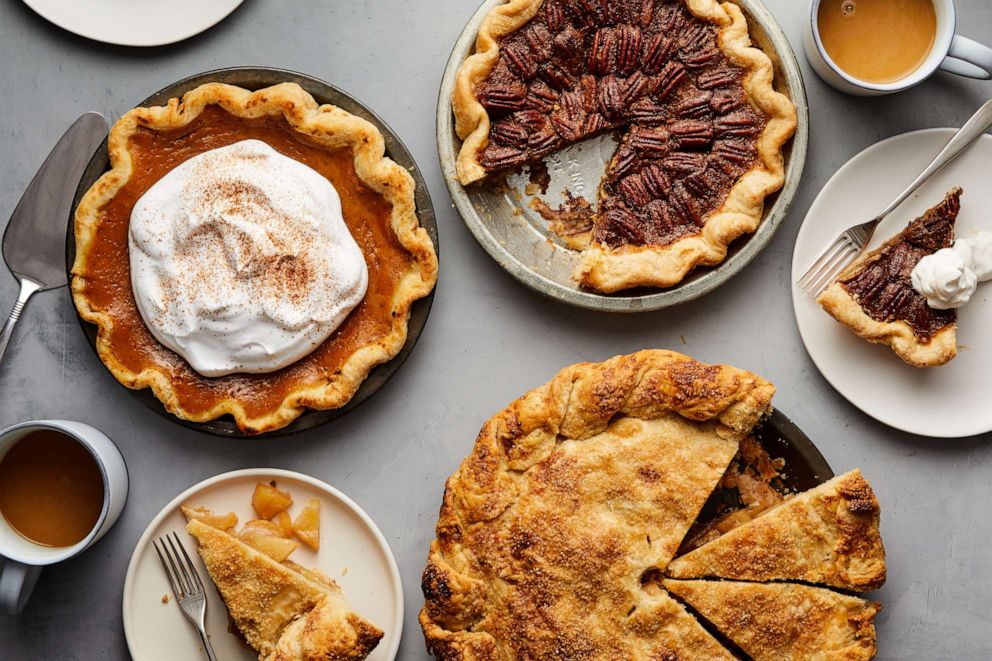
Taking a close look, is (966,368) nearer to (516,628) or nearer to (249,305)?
(516,628)

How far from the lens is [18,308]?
3406 mm

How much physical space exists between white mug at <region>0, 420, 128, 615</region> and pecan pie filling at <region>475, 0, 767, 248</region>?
1.82 metres

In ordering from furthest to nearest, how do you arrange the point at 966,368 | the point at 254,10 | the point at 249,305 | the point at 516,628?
the point at 254,10, the point at 966,368, the point at 249,305, the point at 516,628

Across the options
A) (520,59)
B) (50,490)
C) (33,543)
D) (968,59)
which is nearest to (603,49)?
(520,59)

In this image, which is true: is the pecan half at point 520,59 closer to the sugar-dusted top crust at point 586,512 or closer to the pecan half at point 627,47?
the pecan half at point 627,47

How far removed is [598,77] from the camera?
11.3 ft

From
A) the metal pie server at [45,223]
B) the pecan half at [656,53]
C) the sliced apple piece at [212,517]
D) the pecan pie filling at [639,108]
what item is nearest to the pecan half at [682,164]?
the pecan pie filling at [639,108]

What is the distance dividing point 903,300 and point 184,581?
290 cm

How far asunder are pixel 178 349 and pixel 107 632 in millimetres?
1223

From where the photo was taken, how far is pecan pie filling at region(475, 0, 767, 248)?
337 centimetres

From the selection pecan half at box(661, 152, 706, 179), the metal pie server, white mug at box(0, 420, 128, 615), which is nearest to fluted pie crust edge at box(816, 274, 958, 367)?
pecan half at box(661, 152, 706, 179)

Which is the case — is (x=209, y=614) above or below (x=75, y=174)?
below

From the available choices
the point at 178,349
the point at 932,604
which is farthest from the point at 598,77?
the point at 932,604

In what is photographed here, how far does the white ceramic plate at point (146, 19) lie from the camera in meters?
3.53
